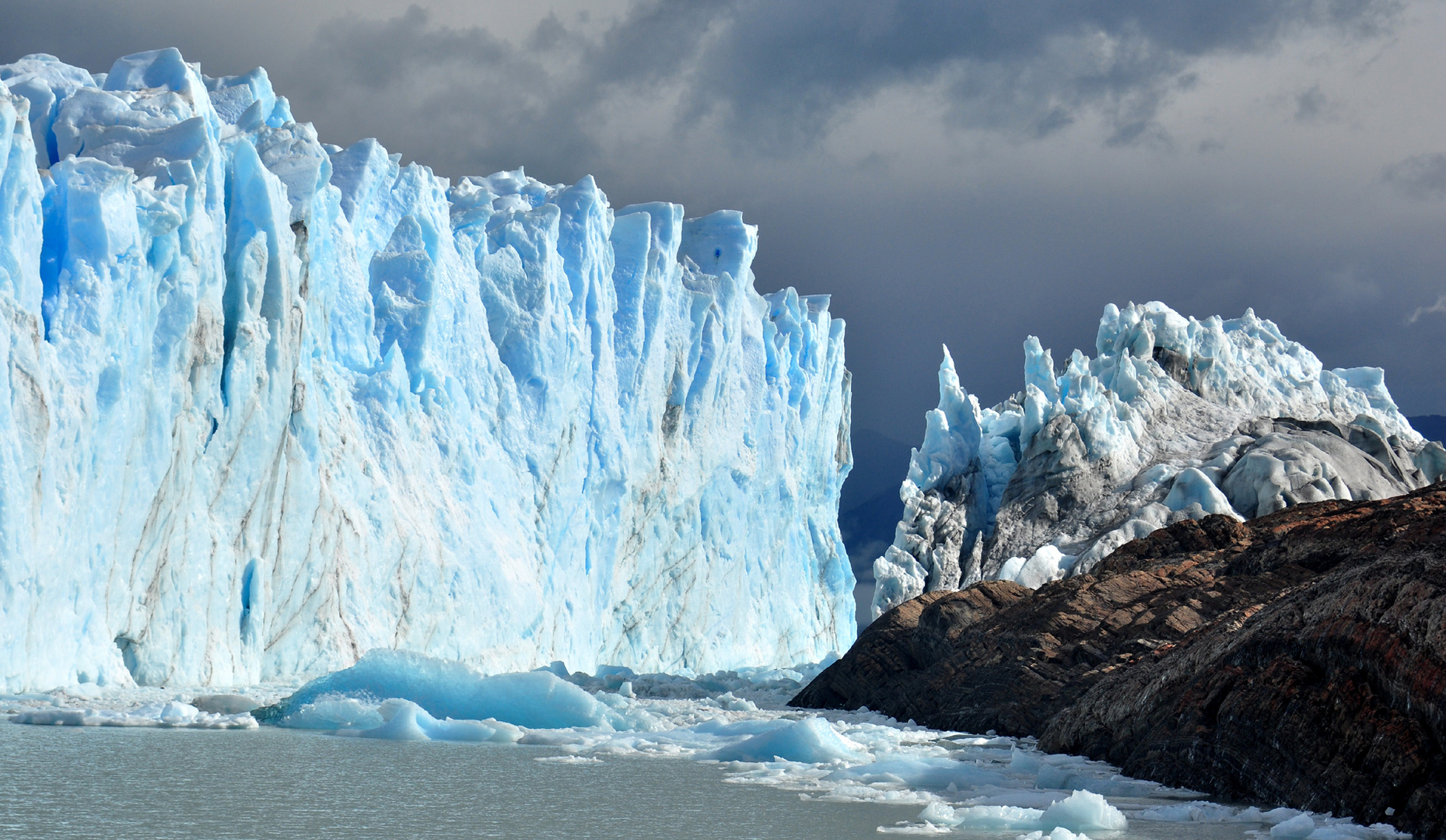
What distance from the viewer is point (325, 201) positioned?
1922cm

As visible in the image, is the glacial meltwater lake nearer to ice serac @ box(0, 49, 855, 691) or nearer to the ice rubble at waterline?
the ice rubble at waterline

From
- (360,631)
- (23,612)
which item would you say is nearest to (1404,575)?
(23,612)

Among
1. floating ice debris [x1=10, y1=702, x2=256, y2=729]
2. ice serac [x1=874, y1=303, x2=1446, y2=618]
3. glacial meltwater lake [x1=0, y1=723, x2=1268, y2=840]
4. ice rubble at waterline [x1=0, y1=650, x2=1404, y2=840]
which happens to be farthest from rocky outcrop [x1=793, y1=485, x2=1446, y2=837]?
ice serac [x1=874, y1=303, x2=1446, y2=618]

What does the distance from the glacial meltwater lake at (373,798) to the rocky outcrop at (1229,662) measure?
0.83 m

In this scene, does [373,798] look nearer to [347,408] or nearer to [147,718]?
[147,718]

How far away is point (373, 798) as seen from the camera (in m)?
6.71

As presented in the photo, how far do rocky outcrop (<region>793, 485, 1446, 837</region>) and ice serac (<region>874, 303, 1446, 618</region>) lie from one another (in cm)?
1224

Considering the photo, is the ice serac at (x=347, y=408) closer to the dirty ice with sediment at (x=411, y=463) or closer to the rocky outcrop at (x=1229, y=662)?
the dirty ice with sediment at (x=411, y=463)

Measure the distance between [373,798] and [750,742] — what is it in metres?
3.76

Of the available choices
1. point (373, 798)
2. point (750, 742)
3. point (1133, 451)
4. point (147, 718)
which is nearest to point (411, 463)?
point (147, 718)

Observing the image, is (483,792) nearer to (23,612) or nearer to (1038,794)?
(1038,794)

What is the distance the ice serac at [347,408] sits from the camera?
538 inches

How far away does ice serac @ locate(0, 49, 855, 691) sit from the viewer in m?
13.7

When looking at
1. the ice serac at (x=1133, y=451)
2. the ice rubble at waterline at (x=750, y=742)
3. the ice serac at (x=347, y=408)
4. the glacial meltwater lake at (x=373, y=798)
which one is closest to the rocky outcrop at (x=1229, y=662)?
the ice rubble at waterline at (x=750, y=742)
